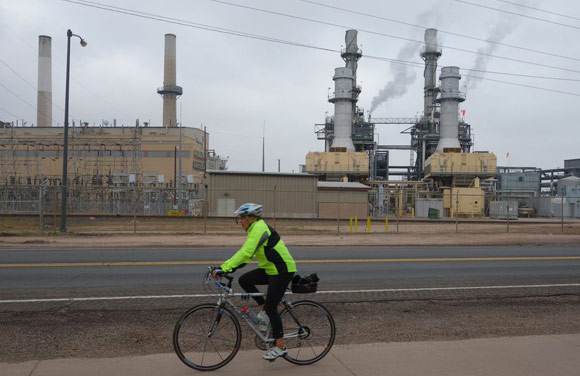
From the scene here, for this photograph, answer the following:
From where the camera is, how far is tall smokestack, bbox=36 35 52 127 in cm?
7238

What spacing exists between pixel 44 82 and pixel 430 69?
56.1m

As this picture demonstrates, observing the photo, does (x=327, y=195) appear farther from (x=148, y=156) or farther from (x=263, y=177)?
(x=148, y=156)

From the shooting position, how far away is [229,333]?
479 centimetres

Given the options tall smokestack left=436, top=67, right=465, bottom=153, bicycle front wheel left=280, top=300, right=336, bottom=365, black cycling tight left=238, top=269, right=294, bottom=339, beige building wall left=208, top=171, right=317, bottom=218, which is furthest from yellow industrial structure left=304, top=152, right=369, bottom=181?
black cycling tight left=238, top=269, right=294, bottom=339

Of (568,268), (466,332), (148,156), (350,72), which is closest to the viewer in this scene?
(466,332)

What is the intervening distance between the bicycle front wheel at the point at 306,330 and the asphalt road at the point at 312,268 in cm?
419

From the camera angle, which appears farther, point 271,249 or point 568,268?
point 568,268

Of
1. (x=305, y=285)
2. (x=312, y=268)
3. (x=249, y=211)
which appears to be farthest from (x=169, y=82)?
(x=305, y=285)

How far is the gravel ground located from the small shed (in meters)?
29.8

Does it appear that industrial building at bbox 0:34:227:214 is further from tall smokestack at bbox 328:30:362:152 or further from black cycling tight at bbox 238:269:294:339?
black cycling tight at bbox 238:269:294:339

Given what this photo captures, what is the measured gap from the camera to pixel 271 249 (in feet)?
15.7

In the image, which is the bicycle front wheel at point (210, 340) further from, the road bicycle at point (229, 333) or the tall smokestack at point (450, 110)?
the tall smokestack at point (450, 110)

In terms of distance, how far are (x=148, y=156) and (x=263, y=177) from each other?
36.0 metres

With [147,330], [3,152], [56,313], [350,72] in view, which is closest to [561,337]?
[147,330]
